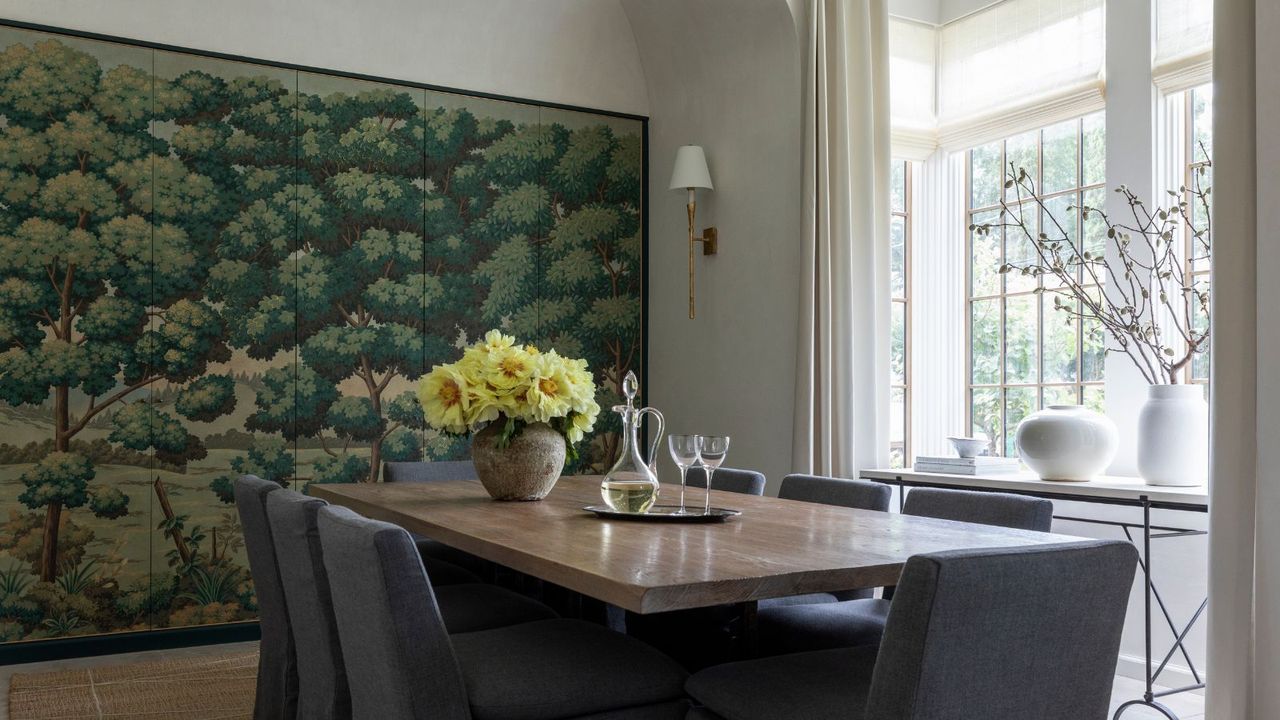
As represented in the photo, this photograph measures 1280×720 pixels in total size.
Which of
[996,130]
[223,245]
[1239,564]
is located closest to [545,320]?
[223,245]

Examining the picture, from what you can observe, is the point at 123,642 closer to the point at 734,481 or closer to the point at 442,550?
the point at 442,550

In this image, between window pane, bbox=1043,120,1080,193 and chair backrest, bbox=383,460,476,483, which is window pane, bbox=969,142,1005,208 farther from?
chair backrest, bbox=383,460,476,483

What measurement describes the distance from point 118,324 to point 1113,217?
3.90 meters

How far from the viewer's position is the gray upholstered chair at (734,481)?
3402mm

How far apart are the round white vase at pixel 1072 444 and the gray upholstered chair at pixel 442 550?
1.87 metres

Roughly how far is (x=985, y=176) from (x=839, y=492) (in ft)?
6.87

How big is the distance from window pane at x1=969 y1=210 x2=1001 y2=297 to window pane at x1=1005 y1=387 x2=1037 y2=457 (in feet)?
1.45

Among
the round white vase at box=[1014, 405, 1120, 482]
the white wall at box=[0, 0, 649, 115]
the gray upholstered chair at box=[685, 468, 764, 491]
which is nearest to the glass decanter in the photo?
the gray upholstered chair at box=[685, 468, 764, 491]

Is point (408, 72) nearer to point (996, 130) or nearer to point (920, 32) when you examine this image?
point (920, 32)

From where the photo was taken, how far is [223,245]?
15.0 ft

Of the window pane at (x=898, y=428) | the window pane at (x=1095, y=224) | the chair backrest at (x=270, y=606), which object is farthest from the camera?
the window pane at (x=898, y=428)

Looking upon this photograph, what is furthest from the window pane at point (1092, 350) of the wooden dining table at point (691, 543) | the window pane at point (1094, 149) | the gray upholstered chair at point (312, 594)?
the gray upholstered chair at point (312, 594)

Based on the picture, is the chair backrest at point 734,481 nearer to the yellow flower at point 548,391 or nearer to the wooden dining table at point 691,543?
the wooden dining table at point 691,543

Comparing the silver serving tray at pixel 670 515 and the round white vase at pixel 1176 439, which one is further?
the round white vase at pixel 1176 439
